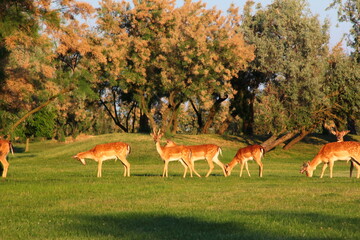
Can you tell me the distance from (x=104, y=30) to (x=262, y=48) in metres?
15.6

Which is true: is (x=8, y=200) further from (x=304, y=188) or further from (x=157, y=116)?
(x=157, y=116)

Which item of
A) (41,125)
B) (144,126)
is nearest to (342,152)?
(144,126)

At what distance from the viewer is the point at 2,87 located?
31.8 m

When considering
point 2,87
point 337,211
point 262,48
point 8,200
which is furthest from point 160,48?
point 337,211

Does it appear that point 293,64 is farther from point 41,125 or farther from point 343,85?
point 41,125

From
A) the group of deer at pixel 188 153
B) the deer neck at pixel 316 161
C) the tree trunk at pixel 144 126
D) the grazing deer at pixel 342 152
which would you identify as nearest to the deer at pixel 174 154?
the group of deer at pixel 188 153

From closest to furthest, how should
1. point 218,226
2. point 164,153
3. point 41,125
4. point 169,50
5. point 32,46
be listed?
point 218,226, point 164,153, point 32,46, point 169,50, point 41,125

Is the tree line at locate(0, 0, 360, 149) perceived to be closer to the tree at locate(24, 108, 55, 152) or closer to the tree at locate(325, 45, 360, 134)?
the tree at locate(325, 45, 360, 134)

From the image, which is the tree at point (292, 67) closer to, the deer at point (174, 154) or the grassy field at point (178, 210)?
the deer at point (174, 154)

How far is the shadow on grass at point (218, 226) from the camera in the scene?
10.9 m

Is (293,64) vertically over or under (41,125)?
over

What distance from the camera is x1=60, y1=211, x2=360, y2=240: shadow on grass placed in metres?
10.9

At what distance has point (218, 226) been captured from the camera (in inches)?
469

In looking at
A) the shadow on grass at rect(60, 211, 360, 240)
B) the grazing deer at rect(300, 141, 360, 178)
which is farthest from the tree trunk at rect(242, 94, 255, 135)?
the shadow on grass at rect(60, 211, 360, 240)
